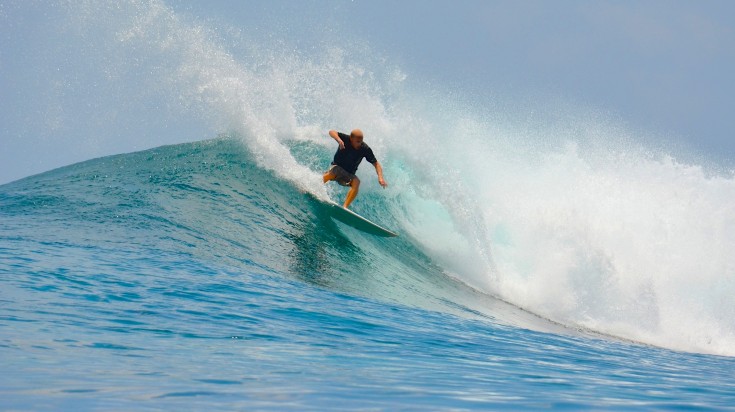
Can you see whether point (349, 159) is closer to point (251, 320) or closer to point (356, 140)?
point (356, 140)

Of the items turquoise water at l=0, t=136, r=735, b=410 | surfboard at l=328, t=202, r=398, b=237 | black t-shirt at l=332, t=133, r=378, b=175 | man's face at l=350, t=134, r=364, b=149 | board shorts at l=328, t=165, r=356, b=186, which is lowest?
turquoise water at l=0, t=136, r=735, b=410

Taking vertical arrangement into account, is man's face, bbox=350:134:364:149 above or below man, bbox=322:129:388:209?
above

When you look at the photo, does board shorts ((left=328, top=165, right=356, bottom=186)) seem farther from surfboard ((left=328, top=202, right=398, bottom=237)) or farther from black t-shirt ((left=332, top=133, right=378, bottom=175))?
surfboard ((left=328, top=202, right=398, bottom=237))

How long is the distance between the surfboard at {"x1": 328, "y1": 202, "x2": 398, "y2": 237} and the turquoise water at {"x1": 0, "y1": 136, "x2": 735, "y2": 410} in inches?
5.0

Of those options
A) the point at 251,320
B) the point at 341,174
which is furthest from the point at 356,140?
the point at 251,320

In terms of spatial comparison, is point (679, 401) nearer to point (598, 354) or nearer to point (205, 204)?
point (598, 354)

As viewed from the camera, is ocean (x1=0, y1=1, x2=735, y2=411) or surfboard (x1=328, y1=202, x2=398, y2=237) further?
surfboard (x1=328, y1=202, x2=398, y2=237)

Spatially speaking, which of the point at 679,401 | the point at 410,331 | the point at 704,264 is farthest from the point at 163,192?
the point at 704,264

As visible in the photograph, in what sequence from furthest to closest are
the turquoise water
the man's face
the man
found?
1. the man
2. the man's face
3. the turquoise water

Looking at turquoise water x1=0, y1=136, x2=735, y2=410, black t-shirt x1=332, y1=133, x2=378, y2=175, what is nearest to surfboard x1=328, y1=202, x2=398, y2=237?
turquoise water x1=0, y1=136, x2=735, y2=410

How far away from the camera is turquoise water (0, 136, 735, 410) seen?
3490 mm

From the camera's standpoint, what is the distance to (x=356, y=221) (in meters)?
11.5

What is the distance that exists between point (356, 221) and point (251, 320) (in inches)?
229

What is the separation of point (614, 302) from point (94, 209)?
8.31 meters
